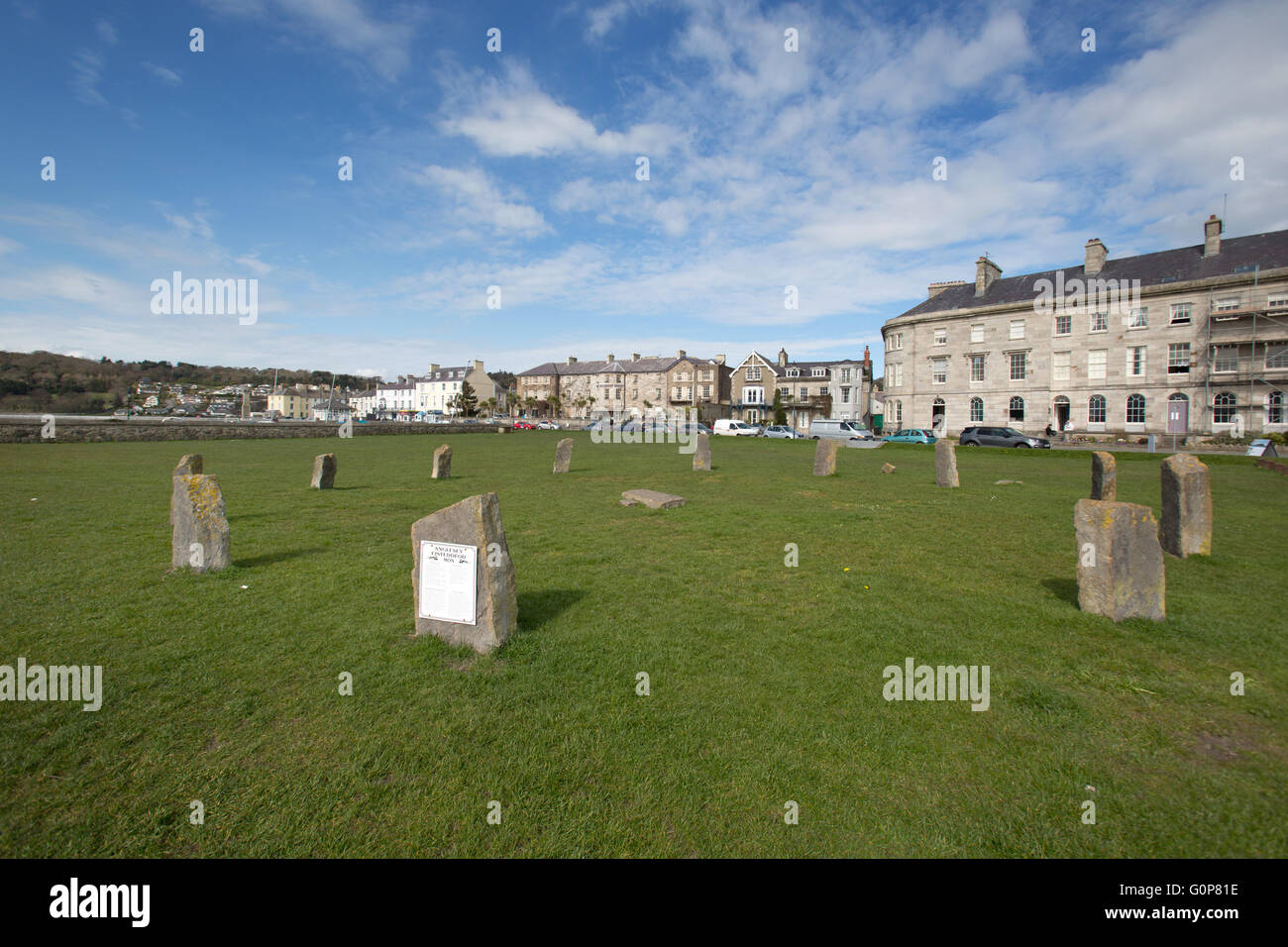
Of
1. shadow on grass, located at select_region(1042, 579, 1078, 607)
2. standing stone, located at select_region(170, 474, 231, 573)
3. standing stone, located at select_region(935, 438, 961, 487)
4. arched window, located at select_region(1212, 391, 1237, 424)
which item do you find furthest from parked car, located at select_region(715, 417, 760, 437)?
standing stone, located at select_region(170, 474, 231, 573)

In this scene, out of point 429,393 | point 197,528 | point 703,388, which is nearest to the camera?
point 197,528

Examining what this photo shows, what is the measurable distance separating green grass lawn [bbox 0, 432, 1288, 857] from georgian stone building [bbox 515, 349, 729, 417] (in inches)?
3347

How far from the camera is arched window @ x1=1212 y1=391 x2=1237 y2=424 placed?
1656 inches

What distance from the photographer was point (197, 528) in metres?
7.80

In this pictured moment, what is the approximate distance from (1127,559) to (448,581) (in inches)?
269

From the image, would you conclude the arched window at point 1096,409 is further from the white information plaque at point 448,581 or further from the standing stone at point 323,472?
the white information plaque at point 448,581

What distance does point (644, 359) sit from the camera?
10044cm

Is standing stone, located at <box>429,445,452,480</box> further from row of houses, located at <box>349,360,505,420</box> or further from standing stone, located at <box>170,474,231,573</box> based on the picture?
row of houses, located at <box>349,360,505,420</box>

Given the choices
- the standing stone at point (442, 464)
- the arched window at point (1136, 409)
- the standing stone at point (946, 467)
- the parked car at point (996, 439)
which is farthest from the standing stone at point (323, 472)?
the arched window at point (1136, 409)
